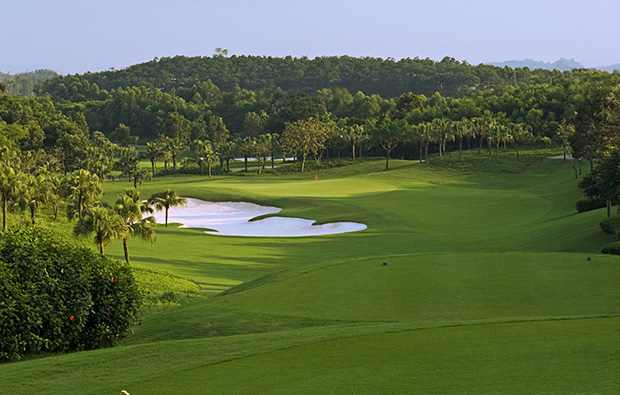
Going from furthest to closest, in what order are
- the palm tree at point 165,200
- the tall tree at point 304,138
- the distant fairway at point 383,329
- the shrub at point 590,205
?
the tall tree at point 304,138, the palm tree at point 165,200, the shrub at point 590,205, the distant fairway at point 383,329

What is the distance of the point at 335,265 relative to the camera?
25.2 meters

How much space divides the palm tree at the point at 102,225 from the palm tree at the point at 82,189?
19.3 meters

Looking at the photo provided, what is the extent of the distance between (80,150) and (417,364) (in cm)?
11934

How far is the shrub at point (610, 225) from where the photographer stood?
3188 cm

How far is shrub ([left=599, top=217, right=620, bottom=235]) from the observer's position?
3188 cm

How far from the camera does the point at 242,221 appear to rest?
61.2 meters

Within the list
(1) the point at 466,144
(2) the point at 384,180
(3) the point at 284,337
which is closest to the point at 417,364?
(3) the point at 284,337

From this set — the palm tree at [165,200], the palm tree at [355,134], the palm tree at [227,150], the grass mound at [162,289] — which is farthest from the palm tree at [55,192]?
the palm tree at [355,134]

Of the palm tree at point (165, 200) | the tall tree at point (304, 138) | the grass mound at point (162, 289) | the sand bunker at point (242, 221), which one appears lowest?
the sand bunker at point (242, 221)

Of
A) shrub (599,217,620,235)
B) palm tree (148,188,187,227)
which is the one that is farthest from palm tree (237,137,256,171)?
shrub (599,217,620,235)

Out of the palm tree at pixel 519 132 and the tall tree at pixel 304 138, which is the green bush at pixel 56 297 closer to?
the palm tree at pixel 519 132

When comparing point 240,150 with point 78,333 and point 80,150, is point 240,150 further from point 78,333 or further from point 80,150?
point 78,333

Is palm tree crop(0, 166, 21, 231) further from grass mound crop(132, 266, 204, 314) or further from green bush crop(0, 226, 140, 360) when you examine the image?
green bush crop(0, 226, 140, 360)

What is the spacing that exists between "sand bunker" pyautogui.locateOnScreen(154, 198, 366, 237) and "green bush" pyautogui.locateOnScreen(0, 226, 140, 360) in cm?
3416
